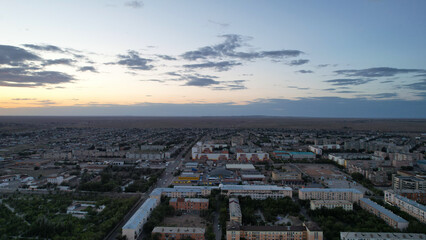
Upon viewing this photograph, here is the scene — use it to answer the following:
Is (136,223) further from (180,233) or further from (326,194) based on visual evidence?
(326,194)

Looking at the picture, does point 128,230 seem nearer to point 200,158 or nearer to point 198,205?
point 198,205

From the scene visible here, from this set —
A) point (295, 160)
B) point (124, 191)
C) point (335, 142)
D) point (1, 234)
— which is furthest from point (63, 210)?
point (335, 142)

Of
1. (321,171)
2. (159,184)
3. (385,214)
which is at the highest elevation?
(385,214)

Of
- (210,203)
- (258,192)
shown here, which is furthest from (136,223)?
(258,192)

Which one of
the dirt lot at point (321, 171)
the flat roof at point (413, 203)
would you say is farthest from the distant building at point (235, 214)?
the dirt lot at point (321, 171)

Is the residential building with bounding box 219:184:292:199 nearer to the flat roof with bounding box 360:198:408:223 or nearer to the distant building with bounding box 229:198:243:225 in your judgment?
the distant building with bounding box 229:198:243:225

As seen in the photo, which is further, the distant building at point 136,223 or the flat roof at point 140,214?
the flat roof at point 140,214

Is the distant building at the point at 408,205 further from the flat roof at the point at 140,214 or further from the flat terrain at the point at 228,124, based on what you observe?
the flat terrain at the point at 228,124
